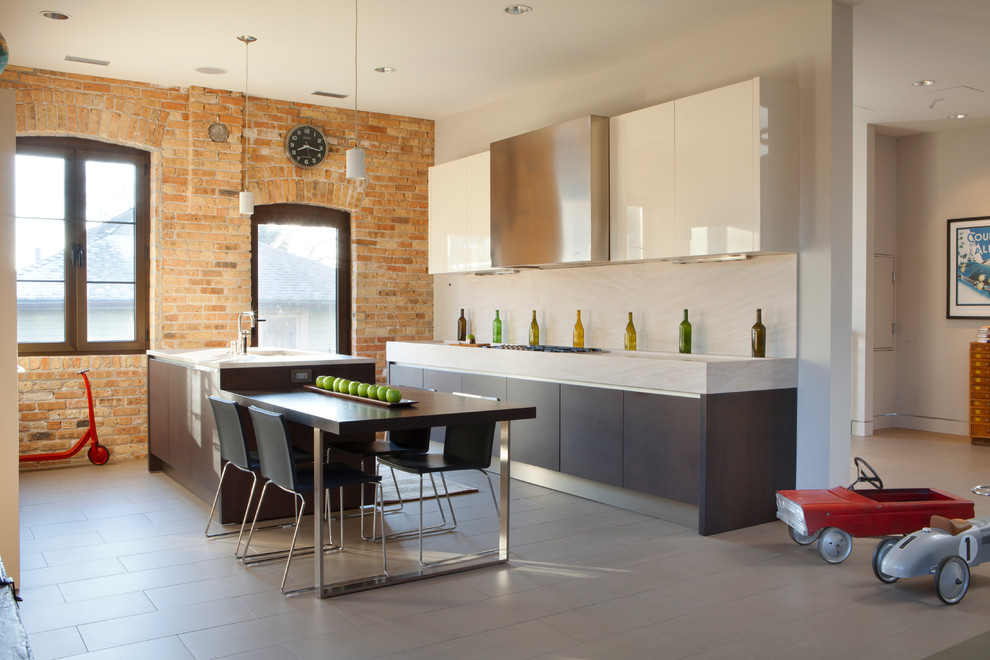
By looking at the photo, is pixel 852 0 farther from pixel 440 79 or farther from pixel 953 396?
pixel 953 396

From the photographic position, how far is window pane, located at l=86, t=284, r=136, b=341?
663cm

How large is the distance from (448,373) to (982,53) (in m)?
4.52

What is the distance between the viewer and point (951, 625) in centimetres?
322

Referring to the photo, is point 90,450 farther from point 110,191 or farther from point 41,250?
point 110,191

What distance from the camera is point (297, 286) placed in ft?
24.8

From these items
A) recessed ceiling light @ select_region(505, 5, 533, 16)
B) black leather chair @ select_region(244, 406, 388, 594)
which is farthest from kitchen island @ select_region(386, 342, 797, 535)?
recessed ceiling light @ select_region(505, 5, 533, 16)

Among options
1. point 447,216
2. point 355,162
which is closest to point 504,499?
point 355,162

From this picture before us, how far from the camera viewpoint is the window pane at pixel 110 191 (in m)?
6.63

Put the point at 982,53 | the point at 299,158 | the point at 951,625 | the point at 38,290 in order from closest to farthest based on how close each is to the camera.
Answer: the point at 951,625 → the point at 982,53 → the point at 38,290 → the point at 299,158

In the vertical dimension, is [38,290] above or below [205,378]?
above

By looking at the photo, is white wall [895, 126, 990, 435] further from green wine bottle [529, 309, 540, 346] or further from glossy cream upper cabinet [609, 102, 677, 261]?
glossy cream upper cabinet [609, 102, 677, 261]

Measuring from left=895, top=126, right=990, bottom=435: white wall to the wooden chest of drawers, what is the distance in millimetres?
364

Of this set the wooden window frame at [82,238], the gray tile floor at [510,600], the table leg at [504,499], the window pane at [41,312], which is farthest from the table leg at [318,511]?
the window pane at [41,312]

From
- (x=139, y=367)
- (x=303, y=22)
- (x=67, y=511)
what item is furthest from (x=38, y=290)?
(x=303, y=22)
